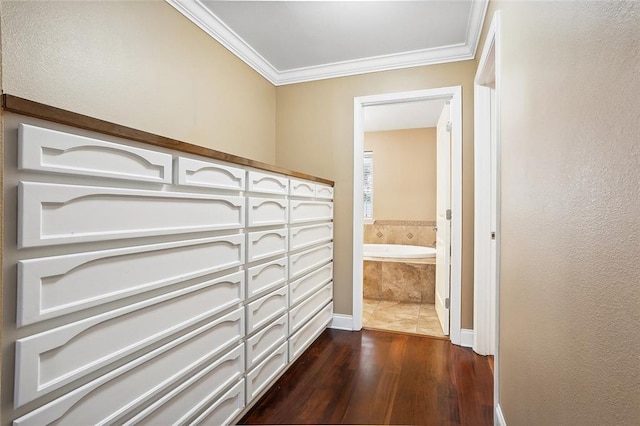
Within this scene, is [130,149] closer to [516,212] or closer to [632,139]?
[632,139]

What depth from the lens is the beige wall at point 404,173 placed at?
5281 millimetres

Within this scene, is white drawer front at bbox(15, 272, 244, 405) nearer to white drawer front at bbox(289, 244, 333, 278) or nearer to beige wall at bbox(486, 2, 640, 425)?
white drawer front at bbox(289, 244, 333, 278)

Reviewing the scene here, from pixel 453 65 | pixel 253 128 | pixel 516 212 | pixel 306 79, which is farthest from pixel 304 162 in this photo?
pixel 516 212

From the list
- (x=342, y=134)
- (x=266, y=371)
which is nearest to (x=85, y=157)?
(x=266, y=371)

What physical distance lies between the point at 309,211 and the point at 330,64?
148 centimetres

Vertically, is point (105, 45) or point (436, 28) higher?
point (436, 28)

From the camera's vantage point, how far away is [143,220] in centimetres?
103

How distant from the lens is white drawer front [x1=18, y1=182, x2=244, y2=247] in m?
0.75

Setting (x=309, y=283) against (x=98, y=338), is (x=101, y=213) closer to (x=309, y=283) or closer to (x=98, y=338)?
(x=98, y=338)

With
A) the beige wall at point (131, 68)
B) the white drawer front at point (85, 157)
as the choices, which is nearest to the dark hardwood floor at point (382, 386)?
the white drawer front at point (85, 157)

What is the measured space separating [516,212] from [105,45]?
2064 millimetres

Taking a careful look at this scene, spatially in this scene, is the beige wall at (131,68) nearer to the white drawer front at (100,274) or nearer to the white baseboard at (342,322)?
the white drawer front at (100,274)

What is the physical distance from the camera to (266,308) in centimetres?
177

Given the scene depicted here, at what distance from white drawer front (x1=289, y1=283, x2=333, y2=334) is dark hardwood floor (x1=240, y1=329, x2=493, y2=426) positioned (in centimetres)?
29
